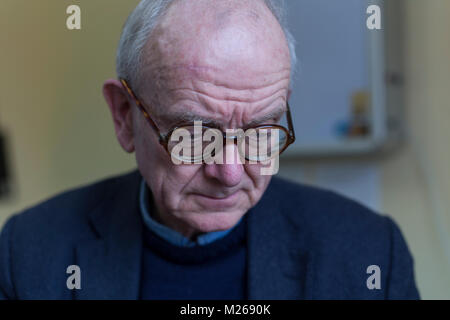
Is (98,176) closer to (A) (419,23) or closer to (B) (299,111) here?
(B) (299,111)

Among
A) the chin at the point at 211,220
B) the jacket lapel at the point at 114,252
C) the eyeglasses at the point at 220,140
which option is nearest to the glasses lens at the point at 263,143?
the eyeglasses at the point at 220,140

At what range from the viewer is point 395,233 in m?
1.08

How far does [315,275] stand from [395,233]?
0.22m

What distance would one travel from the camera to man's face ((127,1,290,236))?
2.56ft

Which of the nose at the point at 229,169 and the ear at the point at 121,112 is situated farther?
the ear at the point at 121,112

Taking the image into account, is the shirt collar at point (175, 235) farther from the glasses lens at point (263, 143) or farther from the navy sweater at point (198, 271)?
the glasses lens at point (263, 143)

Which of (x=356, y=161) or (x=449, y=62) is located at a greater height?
(x=449, y=62)

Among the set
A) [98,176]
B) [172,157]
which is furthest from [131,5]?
[98,176]

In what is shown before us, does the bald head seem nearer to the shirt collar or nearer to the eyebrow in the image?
the eyebrow

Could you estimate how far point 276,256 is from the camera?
1048 mm

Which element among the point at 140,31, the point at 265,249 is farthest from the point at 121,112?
the point at 265,249

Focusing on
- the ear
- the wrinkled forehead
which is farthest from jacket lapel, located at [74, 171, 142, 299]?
the wrinkled forehead

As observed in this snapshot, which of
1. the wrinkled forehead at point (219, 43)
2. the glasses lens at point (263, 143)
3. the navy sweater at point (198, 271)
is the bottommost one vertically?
the navy sweater at point (198, 271)

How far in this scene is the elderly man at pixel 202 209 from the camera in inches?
31.5
